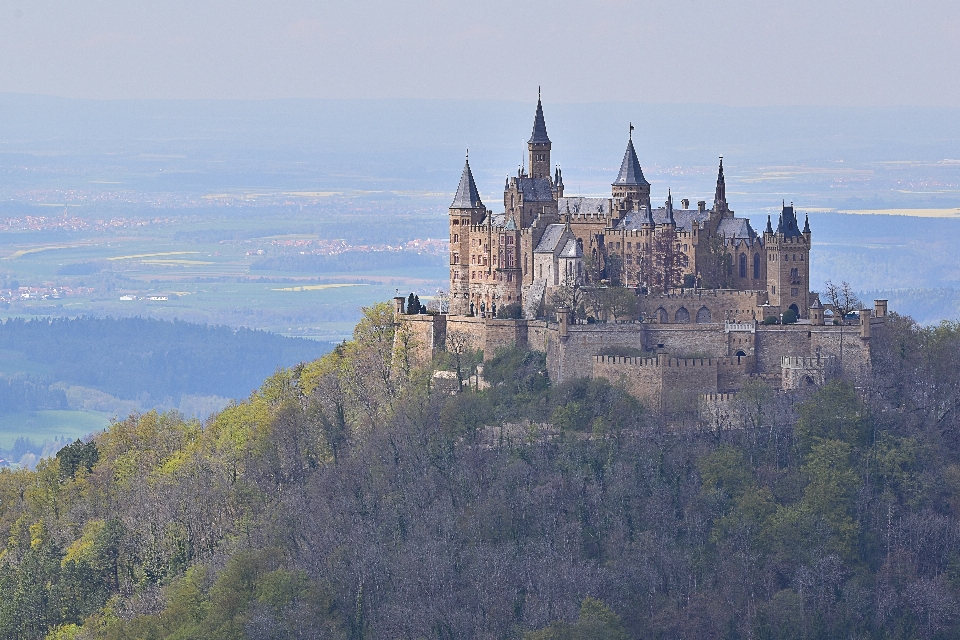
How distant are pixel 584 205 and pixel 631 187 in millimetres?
1878

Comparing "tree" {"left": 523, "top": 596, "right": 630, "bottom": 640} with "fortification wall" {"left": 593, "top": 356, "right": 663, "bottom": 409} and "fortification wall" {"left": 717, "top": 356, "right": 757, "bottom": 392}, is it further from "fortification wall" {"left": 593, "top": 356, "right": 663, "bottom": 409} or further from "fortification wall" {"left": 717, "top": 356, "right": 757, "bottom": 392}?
"fortification wall" {"left": 717, "top": 356, "right": 757, "bottom": 392}

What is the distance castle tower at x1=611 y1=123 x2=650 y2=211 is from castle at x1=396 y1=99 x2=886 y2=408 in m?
0.05

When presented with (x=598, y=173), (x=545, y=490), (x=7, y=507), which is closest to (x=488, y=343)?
(x=545, y=490)

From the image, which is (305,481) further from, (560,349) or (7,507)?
(7,507)

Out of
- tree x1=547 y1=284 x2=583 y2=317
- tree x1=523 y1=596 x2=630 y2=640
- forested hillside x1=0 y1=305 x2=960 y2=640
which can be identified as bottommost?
tree x1=523 y1=596 x2=630 y2=640

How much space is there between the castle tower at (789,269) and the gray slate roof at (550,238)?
25.5 ft

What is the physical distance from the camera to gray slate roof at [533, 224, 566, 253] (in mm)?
78750

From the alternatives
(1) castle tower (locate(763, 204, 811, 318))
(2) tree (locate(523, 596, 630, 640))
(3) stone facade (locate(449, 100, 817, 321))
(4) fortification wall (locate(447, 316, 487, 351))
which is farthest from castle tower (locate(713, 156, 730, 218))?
(2) tree (locate(523, 596, 630, 640))

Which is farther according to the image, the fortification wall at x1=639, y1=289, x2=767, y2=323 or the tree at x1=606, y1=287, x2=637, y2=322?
the tree at x1=606, y1=287, x2=637, y2=322

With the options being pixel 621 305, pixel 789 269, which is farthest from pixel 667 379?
pixel 789 269

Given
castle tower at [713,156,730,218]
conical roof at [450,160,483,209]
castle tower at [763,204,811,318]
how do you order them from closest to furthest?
castle tower at [763,204,811,318] < castle tower at [713,156,730,218] < conical roof at [450,160,483,209]

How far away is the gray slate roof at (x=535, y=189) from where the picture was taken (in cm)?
8088

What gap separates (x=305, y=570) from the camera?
66.3m

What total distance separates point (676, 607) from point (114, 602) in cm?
1955
